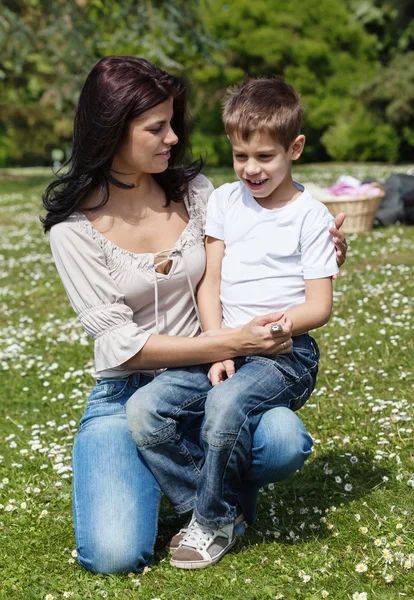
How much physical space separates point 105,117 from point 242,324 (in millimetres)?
1272

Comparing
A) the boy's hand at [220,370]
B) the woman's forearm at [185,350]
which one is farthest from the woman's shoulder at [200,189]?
the boy's hand at [220,370]

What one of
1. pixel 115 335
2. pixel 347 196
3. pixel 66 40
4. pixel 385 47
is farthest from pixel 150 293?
pixel 385 47

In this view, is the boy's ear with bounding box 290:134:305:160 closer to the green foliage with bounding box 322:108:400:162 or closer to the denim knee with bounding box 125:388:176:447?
the denim knee with bounding box 125:388:176:447

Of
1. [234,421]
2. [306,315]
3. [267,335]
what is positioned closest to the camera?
[234,421]

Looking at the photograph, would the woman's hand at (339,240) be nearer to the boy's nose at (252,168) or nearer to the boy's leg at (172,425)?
the boy's nose at (252,168)

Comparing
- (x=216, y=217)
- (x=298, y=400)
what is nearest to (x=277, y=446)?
(x=298, y=400)

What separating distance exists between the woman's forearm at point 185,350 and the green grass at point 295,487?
97 cm

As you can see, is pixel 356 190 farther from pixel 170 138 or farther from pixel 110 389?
pixel 110 389

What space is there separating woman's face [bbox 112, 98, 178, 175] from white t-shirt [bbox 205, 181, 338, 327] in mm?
486

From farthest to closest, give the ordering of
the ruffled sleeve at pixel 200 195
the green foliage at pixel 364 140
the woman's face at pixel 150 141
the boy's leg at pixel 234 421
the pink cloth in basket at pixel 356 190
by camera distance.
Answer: the green foliage at pixel 364 140
the pink cloth in basket at pixel 356 190
the ruffled sleeve at pixel 200 195
the woman's face at pixel 150 141
the boy's leg at pixel 234 421

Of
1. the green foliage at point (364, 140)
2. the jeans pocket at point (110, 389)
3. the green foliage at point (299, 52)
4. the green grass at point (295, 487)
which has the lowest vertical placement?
the green foliage at point (364, 140)

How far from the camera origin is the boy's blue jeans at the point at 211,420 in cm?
353

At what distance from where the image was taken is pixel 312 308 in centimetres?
375

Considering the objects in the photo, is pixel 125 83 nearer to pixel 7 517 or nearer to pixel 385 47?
pixel 7 517
